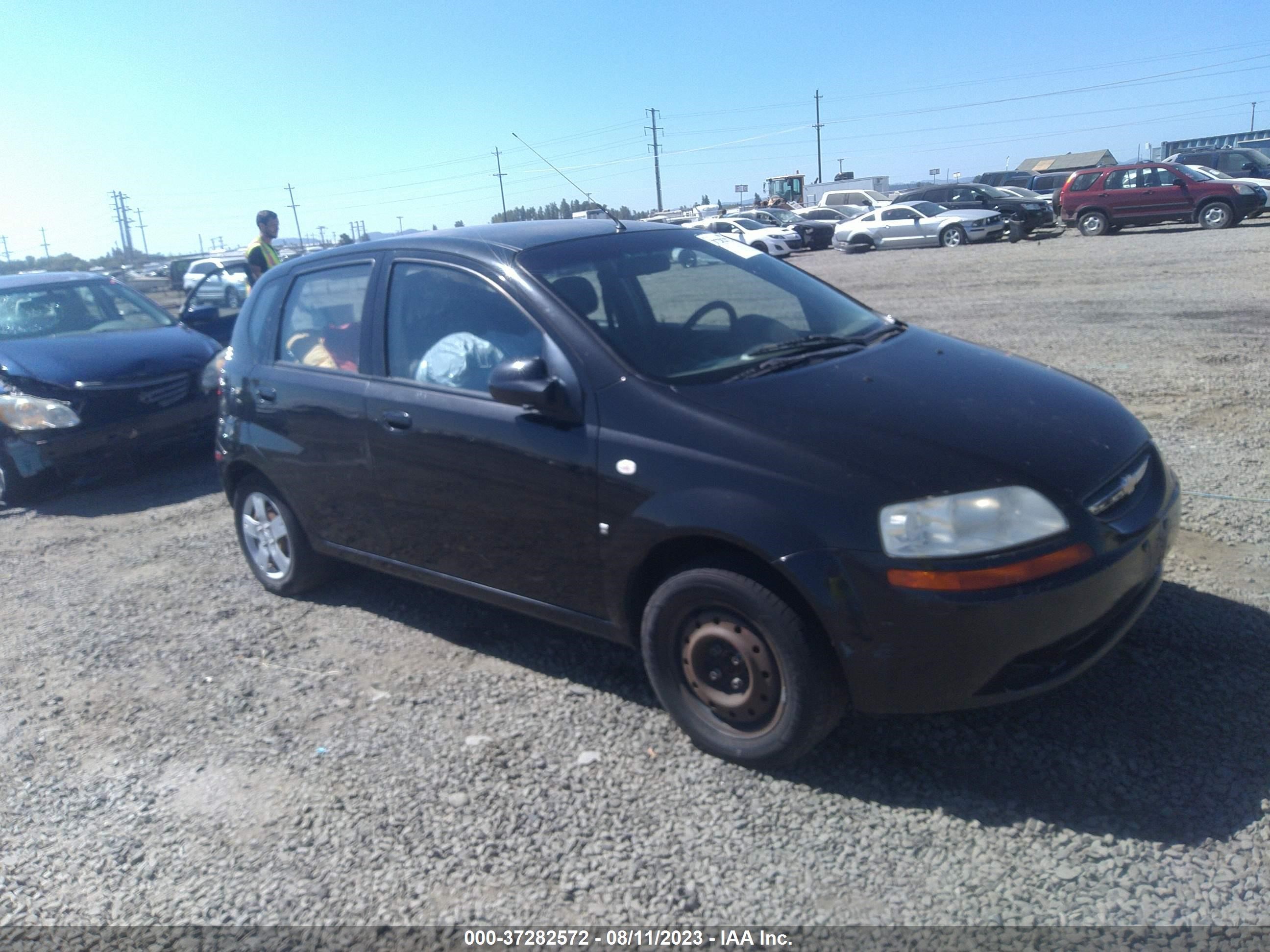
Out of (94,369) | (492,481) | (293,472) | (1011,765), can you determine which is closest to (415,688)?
(492,481)

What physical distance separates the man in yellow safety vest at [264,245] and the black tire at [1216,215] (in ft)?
75.5

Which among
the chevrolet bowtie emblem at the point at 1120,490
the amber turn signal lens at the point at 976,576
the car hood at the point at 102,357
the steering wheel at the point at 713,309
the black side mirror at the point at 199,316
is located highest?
the steering wheel at the point at 713,309

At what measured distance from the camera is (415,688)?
4.02 metres

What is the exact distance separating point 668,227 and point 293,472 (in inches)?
84.4

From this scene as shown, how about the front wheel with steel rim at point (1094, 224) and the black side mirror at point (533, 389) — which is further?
the front wheel with steel rim at point (1094, 224)

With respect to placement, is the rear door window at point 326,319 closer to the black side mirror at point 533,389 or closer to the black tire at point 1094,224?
the black side mirror at point 533,389

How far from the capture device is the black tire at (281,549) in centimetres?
492

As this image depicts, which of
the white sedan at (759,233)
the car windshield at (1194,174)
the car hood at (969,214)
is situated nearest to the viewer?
the car windshield at (1194,174)

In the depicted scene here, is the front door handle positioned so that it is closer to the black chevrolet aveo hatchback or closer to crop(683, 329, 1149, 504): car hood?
the black chevrolet aveo hatchback

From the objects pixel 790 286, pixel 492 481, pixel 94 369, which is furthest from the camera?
pixel 94 369

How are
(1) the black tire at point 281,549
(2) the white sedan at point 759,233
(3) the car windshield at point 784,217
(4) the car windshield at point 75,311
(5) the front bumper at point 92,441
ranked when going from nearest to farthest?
1. (1) the black tire at point 281,549
2. (5) the front bumper at point 92,441
3. (4) the car windshield at point 75,311
4. (2) the white sedan at point 759,233
5. (3) the car windshield at point 784,217

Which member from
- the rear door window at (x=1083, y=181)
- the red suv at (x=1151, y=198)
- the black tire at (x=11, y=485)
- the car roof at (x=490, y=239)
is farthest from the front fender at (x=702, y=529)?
the rear door window at (x=1083, y=181)

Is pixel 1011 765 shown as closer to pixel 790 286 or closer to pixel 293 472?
pixel 790 286

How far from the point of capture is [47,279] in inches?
348
